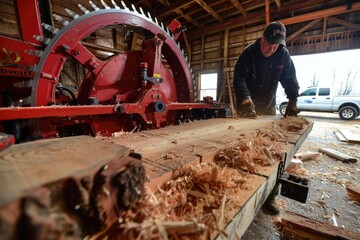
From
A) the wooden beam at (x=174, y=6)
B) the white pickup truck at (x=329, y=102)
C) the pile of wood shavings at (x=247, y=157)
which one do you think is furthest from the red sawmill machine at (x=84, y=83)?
the white pickup truck at (x=329, y=102)

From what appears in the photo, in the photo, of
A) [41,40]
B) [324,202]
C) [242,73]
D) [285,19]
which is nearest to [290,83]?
[242,73]

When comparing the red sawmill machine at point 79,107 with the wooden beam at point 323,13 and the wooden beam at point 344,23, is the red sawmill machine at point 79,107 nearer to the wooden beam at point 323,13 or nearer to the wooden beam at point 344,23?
the wooden beam at point 323,13

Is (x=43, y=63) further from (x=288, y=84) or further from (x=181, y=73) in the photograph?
(x=288, y=84)

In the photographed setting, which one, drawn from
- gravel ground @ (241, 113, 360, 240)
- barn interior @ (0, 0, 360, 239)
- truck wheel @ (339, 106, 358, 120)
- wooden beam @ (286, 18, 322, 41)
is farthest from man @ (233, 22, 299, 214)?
truck wheel @ (339, 106, 358, 120)

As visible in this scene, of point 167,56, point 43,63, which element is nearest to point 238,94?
point 167,56

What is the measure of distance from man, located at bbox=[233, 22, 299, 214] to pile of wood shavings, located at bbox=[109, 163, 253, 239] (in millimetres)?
2238

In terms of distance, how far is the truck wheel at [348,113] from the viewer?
7.82 m

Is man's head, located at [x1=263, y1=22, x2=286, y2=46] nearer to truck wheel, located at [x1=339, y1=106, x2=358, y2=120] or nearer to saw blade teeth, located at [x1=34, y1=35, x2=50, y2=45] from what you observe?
saw blade teeth, located at [x1=34, y1=35, x2=50, y2=45]

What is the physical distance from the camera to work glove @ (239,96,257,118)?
2.64m

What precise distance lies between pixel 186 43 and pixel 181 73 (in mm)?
8182

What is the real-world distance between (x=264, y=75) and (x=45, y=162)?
10.6ft

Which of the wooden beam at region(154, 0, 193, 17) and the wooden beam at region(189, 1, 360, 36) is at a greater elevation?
the wooden beam at region(154, 0, 193, 17)

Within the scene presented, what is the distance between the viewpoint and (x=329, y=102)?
27.3ft

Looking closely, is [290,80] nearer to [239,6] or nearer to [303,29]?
[239,6]
